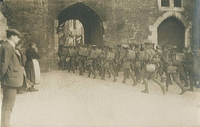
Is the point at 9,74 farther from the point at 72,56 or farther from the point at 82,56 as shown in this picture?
the point at 72,56

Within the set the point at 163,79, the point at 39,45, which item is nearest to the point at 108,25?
the point at 39,45

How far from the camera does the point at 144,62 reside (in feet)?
30.2

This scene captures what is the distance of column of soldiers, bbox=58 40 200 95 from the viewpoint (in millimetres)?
8422

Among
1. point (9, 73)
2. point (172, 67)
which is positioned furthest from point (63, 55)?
point (9, 73)

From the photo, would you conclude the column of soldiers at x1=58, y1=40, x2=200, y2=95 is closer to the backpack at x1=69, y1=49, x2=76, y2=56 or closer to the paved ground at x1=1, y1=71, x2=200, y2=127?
the backpack at x1=69, y1=49, x2=76, y2=56

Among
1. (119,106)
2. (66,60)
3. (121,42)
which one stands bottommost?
(119,106)

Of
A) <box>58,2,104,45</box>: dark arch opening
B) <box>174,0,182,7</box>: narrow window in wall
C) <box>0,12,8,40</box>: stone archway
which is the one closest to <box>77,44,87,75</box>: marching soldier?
<box>58,2,104,45</box>: dark arch opening

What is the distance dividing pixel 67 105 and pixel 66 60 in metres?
6.91

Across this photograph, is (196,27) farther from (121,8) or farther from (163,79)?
(163,79)

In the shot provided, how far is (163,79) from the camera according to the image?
9984 millimetres

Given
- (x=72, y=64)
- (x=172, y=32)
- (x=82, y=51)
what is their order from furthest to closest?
(x=172, y=32) < (x=72, y=64) < (x=82, y=51)

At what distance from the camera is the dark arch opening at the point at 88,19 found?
48.8 feet

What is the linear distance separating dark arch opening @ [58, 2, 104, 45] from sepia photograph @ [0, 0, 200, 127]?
0.06 meters

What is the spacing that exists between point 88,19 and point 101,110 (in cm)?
1215
